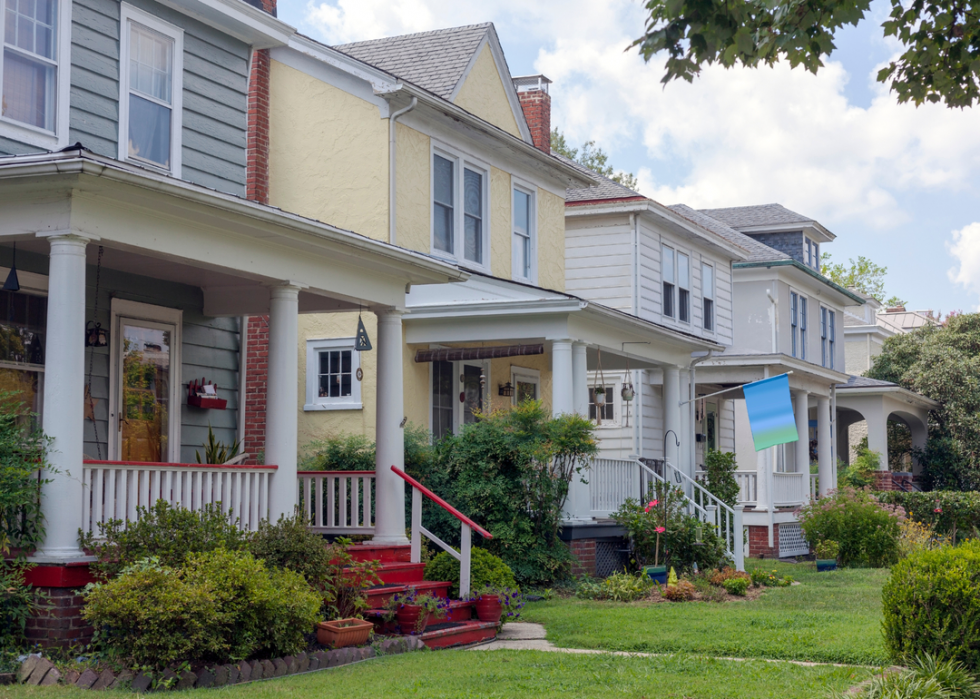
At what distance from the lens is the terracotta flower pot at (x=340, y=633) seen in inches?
375

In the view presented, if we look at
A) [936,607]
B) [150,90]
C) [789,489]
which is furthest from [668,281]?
[936,607]

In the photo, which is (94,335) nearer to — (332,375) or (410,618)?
(410,618)

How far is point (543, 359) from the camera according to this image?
1978 cm

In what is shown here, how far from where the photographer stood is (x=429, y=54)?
1869cm

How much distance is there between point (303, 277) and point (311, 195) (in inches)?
214

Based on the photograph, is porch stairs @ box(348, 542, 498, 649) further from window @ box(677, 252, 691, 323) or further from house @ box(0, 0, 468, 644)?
window @ box(677, 252, 691, 323)

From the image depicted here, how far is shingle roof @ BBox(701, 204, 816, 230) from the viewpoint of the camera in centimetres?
3225

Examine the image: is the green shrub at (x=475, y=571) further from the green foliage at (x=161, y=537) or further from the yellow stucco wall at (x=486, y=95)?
the yellow stucco wall at (x=486, y=95)

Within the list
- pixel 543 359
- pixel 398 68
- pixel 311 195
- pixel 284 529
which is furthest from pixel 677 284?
pixel 284 529

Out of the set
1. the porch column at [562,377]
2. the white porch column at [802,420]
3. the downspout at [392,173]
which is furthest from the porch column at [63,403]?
the white porch column at [802,420]

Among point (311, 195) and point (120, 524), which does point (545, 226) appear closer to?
point (311, 195)

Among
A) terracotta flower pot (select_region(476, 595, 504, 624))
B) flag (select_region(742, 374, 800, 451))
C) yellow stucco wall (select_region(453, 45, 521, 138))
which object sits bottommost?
terracotta flower pot (select_region(476, 595, 504, 624))

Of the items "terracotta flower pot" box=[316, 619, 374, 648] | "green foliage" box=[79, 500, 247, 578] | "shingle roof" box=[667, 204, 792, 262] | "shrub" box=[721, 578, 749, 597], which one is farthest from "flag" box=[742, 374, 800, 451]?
"green foliage" box=[79, 500, 247, 578]

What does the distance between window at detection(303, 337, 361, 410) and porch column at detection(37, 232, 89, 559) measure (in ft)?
23.8
